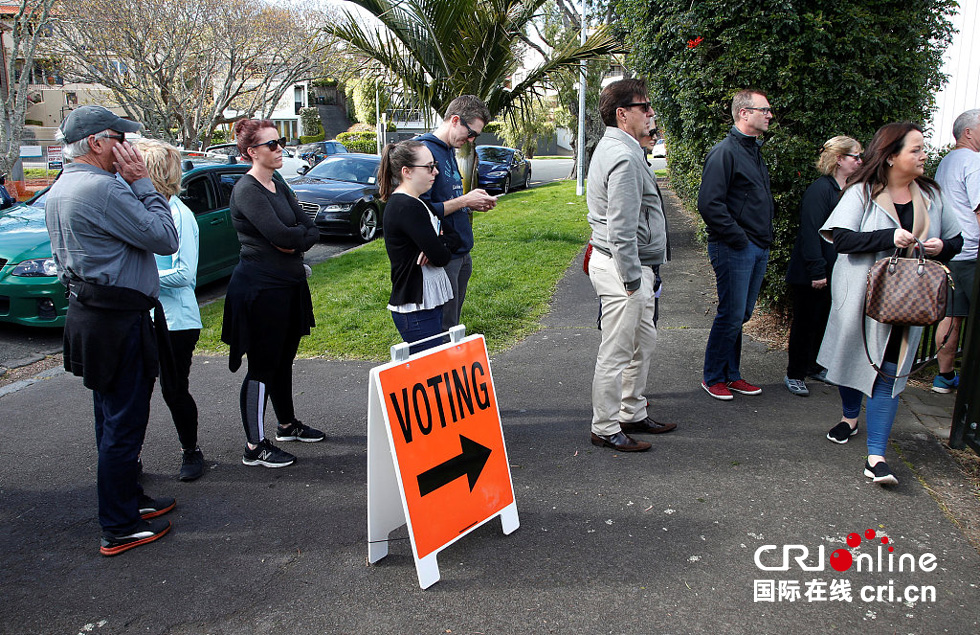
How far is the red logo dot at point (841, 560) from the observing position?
3082 millimetres

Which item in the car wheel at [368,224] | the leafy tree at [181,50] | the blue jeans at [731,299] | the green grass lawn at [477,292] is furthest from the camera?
the leafy tree at [181,50]

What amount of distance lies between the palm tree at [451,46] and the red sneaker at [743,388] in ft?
17.3

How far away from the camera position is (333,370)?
5996 mm

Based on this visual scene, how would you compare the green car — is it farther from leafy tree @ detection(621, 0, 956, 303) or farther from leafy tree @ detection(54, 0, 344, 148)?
leafy tree @ detection(54, 0, 344, 148)

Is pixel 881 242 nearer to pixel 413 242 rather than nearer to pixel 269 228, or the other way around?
pixel 413 242

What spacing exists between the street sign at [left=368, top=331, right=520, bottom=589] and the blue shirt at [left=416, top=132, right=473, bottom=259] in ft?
3.82

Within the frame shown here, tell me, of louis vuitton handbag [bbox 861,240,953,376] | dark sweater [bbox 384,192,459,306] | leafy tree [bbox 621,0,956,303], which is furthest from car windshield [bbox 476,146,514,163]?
louis vuitton handbag [bbox 861,240,953,376]

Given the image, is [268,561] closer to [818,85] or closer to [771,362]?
[771,362]

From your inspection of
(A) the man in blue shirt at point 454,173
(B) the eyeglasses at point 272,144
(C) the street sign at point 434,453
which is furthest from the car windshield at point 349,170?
(C) the street sign at point 434,453

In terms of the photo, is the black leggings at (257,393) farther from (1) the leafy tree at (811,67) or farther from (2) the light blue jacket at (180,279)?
(1) the leafy tree at (811,67)

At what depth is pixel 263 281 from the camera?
4.02 metres

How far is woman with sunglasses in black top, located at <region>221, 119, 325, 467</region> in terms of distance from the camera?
3.91m

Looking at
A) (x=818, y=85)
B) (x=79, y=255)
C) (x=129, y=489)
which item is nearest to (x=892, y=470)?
(x=818, y=85)

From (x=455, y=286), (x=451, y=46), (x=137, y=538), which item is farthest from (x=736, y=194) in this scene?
(x=451, y=46)
